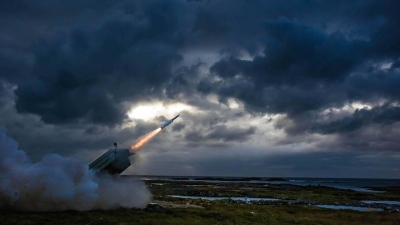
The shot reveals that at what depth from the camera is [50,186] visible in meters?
37.3

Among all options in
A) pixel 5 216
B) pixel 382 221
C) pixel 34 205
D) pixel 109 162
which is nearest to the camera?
pixel 5 216

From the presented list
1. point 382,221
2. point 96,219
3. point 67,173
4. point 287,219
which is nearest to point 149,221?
point 96,219

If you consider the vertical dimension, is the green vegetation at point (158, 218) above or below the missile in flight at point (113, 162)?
below

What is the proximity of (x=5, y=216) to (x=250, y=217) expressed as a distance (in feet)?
80.1

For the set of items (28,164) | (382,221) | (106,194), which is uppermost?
(28,164)

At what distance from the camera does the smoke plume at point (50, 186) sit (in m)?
37.1

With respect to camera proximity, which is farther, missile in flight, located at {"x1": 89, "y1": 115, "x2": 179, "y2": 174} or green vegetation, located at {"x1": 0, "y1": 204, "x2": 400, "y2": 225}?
missile in flight, located at {"x1": 89, "y1": 115, "x2": 179, "y2": 174}

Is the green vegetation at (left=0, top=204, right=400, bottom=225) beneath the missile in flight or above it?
beneath

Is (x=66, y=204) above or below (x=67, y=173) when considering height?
below

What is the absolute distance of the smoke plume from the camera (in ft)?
122

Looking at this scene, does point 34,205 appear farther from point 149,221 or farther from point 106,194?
point 149,221

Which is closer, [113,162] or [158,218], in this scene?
[158,218]

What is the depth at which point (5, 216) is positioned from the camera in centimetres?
3316

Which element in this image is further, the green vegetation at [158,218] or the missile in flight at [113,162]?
the missile in flight at [113,162]
